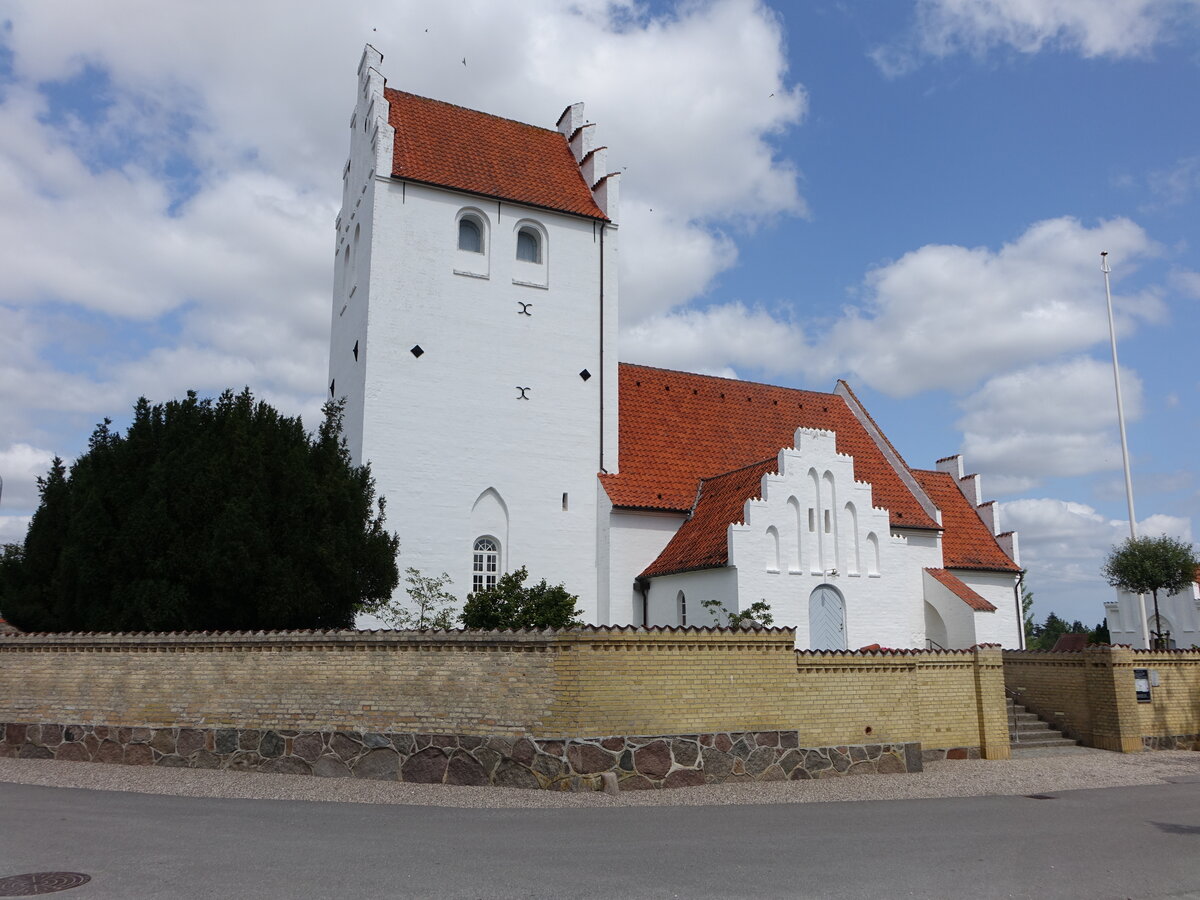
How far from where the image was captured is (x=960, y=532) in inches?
1224

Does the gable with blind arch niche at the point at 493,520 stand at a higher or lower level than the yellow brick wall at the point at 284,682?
higher

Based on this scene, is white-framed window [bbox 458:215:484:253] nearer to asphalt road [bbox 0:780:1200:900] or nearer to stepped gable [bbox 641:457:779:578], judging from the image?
stepped gable [bbox 641:457:779:578]

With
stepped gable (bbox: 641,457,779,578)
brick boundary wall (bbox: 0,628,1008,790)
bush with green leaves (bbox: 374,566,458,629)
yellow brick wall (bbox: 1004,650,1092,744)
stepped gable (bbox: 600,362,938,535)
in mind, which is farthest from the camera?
stepped gable (bbox: 600,362,938,535)

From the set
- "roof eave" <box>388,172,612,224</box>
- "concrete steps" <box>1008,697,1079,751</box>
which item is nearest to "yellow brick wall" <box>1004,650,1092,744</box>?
"concrete steps" <box>1008,697,1079,751</box>

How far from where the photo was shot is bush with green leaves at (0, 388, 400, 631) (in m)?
16.9

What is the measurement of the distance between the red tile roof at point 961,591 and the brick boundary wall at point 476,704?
10750 millimetres

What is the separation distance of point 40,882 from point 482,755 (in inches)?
248

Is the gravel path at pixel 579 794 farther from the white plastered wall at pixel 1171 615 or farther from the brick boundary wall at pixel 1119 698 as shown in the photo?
the white plastered wall at pixel 1171 615

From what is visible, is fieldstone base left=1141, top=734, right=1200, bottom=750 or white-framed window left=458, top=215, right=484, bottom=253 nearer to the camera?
fieldstone base left=1141, top=734, right=1200, bottom=750

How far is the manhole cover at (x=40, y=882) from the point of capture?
7.60 meters

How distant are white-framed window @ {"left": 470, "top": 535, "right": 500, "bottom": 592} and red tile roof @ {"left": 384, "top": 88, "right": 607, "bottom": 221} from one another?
9593mm

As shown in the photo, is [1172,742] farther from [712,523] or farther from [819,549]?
[712,523]

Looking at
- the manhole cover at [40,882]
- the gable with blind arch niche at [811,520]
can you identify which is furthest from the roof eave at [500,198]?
the manhole cover at [40,882]

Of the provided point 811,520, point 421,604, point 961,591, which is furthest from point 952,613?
point 421,604
